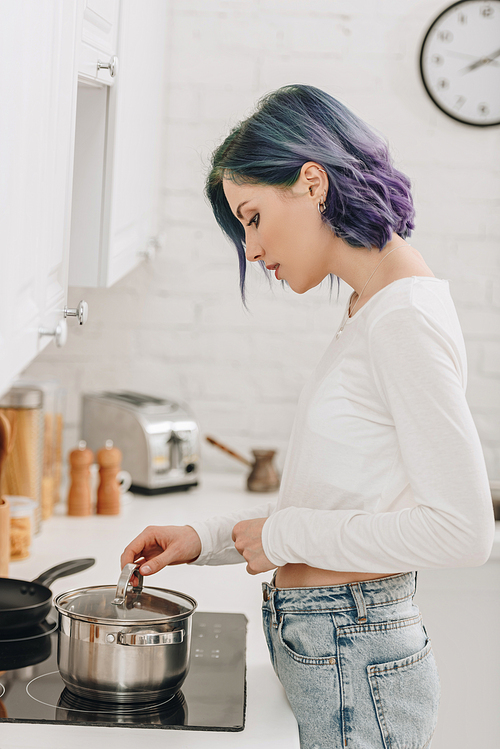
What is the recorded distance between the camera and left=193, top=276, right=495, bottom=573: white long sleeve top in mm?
785

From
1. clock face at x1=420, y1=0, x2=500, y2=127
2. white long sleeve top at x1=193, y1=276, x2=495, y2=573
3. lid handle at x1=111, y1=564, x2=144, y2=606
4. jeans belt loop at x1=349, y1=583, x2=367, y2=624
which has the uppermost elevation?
clock face at x1=420, y1=0, x2=500, y2=127

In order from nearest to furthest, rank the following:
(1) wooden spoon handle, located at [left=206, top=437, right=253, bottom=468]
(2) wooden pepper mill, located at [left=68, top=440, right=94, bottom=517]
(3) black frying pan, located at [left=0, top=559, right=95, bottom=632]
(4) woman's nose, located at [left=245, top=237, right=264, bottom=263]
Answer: (4) woman's nose, located at [left=245, top=237, right=264, bottom=263] → (3) black frying pan, located at [left=0, top=559, right=95, bottom=632] → (2) wooden pepper mill, located at [left=68, top=440, right=94, bottom=517] → (1) wooden spoon handle, located at [left=206, top=437, right=253, bottom=468]

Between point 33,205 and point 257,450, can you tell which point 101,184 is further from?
point 257,450

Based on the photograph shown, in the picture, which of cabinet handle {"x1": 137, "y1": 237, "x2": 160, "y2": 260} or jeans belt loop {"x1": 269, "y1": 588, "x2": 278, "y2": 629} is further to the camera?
cabinet handle {"x1": 137, "y1": 237, "x2": 160, "y2": 260}

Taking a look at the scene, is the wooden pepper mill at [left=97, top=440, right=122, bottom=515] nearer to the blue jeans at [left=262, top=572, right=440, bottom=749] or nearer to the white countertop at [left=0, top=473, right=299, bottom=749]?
the white countertop at [left=0, top=473, right=299, bottom=749]

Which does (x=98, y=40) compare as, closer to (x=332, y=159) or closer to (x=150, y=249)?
(x=332, y=159)

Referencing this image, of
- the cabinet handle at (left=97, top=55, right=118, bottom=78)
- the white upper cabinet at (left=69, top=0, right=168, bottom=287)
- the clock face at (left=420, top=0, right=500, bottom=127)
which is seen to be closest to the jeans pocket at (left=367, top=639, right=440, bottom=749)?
the white upper cabinet at (left=69, top=0, right=168, bottom=287)

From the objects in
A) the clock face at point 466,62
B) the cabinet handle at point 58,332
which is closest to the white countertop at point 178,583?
the cabinet handle at point 58,332

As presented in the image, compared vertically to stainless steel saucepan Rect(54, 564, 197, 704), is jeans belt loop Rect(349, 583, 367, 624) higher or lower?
higher

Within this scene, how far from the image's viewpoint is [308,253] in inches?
38.3

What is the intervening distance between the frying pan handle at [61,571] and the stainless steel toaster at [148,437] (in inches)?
30.6

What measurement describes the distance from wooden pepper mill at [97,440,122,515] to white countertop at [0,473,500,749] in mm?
28

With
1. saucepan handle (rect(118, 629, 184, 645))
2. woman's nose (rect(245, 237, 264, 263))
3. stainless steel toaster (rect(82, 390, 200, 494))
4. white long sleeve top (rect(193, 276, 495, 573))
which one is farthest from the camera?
stainless steel toaster (rect(82, 390, 200, 494))

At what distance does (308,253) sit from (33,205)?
34 centimetres
